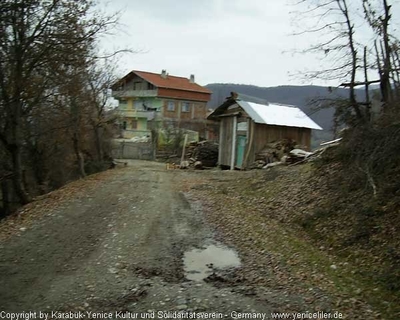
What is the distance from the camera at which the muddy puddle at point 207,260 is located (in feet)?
22.5

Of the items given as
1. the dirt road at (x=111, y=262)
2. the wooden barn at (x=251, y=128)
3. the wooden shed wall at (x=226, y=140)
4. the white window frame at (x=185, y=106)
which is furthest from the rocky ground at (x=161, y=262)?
the white window frame at (x=185, y=106)

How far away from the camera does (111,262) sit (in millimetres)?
7168

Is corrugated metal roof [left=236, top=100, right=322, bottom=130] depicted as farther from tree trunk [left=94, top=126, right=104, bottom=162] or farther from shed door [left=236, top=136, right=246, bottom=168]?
tree trunk [left=94, top=126, right=104, bottom=162]

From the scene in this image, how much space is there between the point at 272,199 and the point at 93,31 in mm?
7065

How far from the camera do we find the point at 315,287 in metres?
6.24

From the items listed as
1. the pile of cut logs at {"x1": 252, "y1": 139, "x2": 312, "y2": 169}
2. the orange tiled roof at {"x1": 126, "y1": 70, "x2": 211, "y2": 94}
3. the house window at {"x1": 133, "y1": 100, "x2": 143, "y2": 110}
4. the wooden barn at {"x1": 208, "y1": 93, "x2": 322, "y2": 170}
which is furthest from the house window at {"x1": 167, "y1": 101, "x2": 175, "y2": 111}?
the pile of cut logs at {"x1": 252, "y1": 139, "x2": 312, "y2": 169}

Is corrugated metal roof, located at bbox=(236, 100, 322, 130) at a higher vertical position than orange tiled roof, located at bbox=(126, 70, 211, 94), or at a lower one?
lower

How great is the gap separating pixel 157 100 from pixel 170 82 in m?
4.58

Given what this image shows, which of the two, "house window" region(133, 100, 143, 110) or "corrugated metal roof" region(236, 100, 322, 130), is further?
"house window" region(133, 100, 143, 110)

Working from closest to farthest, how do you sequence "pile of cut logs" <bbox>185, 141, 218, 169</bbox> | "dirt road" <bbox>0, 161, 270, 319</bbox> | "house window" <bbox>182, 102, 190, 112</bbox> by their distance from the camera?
"dirt road" <bbox>0, 161, 270, 319</bbox>, "pile of cut logs" <bbox>185, 141, 218, 169</bbox>, "house window" <bbox>182, 102, 190, 112</bbox>

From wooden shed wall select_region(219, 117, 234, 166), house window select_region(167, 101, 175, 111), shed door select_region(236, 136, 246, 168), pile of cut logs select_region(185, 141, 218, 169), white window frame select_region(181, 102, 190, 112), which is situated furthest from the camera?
white window frame select_region(181, 102, 190, 112)

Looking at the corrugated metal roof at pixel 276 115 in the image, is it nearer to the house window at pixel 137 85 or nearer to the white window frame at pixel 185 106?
the white window frame at pixel 185 106

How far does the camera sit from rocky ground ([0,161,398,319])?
18.4 ft

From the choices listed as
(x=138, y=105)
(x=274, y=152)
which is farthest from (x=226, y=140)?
(x=138, y=105)
